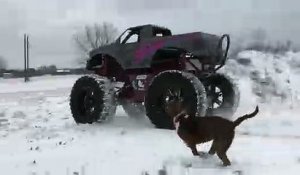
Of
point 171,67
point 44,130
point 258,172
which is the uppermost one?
point 171,67

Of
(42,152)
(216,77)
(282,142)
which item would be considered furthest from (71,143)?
(216,77)

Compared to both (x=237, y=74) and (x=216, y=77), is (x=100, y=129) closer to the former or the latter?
(x=216, y=77)

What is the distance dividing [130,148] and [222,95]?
4.37m

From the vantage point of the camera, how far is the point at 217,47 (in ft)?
34.8

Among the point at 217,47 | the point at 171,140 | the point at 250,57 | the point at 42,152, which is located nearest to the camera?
the point at 42,152

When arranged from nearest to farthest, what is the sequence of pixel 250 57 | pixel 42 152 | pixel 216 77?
pixel 42 152 < pixel 216 77 < pixel 250 57

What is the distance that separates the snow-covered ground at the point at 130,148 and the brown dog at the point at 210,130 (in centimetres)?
24

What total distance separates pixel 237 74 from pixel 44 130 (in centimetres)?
1157

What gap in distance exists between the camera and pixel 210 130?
6469mm

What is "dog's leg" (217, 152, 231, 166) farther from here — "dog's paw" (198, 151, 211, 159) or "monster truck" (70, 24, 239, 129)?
"monster truck" (70, 24, 239, 129)

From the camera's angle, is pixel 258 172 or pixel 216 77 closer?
pixel 258 172

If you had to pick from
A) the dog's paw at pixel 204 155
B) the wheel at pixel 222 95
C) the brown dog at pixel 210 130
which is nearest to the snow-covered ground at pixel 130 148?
the dog's paw at pixel 204 155

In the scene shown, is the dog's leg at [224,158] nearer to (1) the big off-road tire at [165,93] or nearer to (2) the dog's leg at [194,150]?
(2) the dog's leg at [194,150]

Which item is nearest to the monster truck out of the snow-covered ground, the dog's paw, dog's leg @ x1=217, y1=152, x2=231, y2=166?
the snow-covered ground
